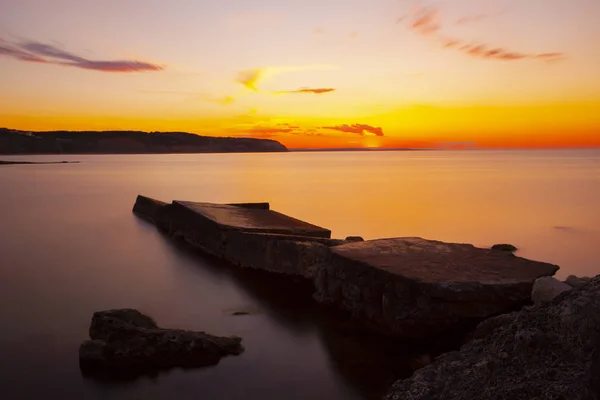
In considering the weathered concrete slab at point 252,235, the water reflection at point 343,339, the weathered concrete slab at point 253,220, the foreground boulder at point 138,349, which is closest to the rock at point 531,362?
the water reflection at point 343,339

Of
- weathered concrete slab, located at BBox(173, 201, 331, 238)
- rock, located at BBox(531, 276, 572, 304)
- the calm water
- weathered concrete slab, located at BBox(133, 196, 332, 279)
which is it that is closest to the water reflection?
the calm water

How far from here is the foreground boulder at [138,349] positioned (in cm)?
442

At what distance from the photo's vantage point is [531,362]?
3059 mm

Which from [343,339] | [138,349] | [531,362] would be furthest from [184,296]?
[531,362]

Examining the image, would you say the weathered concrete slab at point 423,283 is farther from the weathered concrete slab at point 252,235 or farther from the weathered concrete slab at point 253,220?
the weathered concrete slab at point 253,220

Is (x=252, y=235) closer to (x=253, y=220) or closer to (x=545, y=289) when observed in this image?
(x=253, y=220)

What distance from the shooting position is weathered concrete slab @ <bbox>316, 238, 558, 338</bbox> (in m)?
4.63

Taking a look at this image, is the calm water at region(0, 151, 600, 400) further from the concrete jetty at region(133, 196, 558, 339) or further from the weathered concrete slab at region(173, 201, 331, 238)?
the weathered concrete slab at region(173, 201, 331, 238)

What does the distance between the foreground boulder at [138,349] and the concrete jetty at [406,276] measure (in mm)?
1603

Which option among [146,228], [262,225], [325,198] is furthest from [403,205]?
[262,225]

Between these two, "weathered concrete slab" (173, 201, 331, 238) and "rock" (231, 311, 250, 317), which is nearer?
"rock" (231, 311, 250, 317)

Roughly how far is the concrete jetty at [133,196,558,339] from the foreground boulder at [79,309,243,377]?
160 centimetres

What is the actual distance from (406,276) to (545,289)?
4.18 feet

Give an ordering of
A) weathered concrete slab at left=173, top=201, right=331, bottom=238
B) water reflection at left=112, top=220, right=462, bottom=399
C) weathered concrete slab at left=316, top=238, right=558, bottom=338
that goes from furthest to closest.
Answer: weathered concrete slab at left=173, top=201, right=331, bottom=238
weathered concrete slab at left=316, top=238, right=558, bottom=338
water reflection at left=112, top=220, right=462, bottom=399
